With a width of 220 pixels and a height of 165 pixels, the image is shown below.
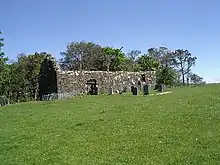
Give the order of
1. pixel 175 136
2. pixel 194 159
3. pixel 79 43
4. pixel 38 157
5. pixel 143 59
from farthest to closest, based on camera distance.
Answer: pixel 79 43 < pixel 143 59 < pixel 175 136 < pixel 38 157 < pixel 194 159

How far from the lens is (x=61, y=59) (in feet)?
293

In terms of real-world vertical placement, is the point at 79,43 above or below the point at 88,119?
above

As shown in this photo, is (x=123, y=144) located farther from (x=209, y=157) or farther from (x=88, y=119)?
(x=88, y=119)

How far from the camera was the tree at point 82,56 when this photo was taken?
3253 inches

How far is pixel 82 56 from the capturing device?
282 ft

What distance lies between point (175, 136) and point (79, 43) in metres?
75.4

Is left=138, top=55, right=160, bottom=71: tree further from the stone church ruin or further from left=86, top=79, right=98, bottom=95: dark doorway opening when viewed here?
left=86, top=79, right=98, bottom=95: dark doorway opening

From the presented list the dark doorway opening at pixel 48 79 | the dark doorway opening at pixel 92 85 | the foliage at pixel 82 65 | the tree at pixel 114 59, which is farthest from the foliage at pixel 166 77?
the dark doorway opening at pixel 48 79

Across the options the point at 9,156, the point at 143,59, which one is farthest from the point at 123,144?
the point at 143,59

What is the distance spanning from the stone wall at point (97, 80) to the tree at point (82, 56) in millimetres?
24597

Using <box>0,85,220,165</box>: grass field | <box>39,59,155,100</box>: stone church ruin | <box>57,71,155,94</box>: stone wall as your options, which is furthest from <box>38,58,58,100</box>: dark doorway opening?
<box>0,85,220,165</box>: grass field

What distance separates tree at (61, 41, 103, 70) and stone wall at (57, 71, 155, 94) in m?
24.6

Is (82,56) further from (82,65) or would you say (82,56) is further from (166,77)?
(166,77)

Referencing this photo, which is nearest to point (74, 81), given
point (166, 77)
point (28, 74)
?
point (28, 74)
